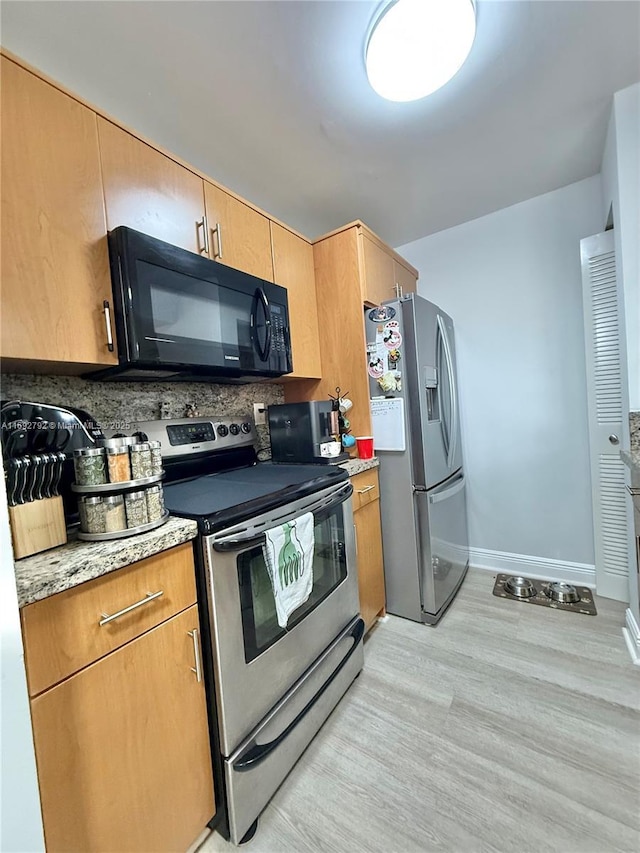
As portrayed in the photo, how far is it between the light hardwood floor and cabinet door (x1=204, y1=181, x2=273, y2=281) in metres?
2.01

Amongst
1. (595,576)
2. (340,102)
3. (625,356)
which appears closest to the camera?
(340,102)

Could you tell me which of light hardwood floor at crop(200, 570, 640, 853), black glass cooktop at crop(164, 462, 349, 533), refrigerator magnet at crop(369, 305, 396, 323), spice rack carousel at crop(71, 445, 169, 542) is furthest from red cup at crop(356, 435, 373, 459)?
spice rack carousel at crop(71, 445, 169, 542)

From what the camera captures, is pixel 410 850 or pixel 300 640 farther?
pixel 300 640

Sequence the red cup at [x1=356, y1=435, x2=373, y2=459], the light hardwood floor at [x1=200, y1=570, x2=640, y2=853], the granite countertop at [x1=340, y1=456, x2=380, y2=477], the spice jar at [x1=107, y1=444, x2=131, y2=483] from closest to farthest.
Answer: the spice jar at [x1=107, y1=444, x2=131, y2=483] → the light hardwood floor at [x1=200, y1=570, x2=640, y2=853] → the granite countertop at [x1=340, y1=456, x2=380, y2=477] → the red cup at [x1=356, y1=435, x2=373, y2=459]

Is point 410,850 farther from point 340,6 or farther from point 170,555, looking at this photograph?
point 340,6

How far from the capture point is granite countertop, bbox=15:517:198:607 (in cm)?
68

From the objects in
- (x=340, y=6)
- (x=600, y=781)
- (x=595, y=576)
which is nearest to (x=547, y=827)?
(x=600, y=781)

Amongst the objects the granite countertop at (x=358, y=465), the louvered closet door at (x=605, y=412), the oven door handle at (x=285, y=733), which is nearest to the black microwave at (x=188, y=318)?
the granite countertop at (x=358, y=465)

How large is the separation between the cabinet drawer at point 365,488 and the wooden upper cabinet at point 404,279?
1259 millimetres

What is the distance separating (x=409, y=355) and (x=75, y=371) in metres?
1.53

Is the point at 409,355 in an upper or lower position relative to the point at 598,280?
lower

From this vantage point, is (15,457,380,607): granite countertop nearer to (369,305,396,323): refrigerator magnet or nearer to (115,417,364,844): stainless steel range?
(115,417,364,844): stainless steel range

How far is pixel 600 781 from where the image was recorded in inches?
43.9

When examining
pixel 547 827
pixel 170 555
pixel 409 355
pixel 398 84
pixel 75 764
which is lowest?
pixel 547 827
